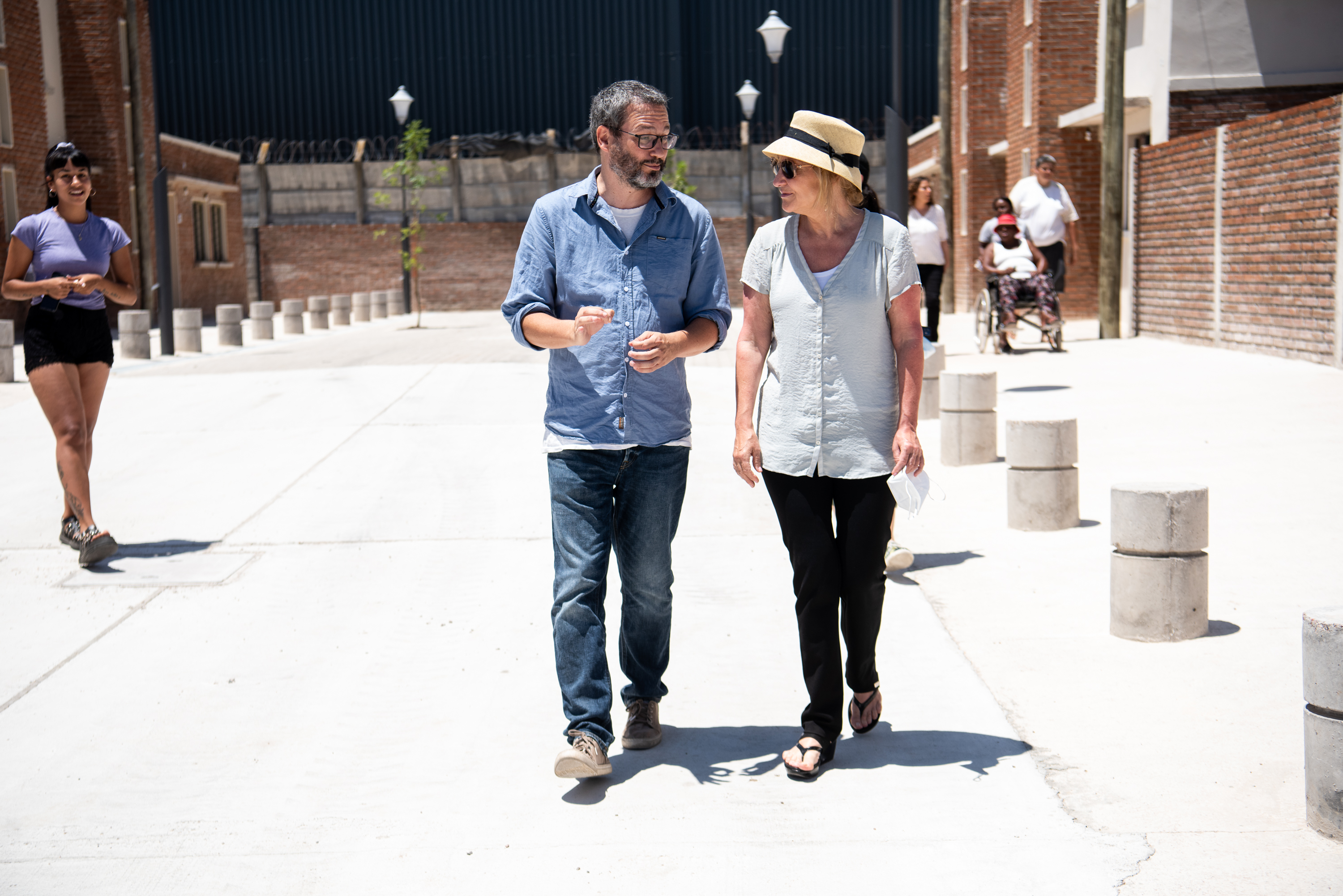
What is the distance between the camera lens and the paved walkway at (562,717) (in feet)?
11.5

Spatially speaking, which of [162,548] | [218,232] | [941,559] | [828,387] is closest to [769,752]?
[828,387]

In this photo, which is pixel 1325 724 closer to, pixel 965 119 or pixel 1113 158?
pixel 1113 158

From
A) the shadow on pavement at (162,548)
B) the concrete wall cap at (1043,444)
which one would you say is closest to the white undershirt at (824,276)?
the concrete wall cap at (1043,444)

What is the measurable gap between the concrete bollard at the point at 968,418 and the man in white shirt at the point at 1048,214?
24.3 feet

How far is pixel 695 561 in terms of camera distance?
22.5 feet

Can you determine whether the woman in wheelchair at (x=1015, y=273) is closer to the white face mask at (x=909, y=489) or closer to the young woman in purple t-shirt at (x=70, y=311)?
the young woman in purple t-shirt at (x=70, y=311)

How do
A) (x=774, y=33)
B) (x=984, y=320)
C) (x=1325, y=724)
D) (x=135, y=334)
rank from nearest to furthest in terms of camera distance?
(x=1325, y=724), (x=984, y=320), (x=135, y=334), (x=774, y=33)

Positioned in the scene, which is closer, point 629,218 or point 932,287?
point 629,218

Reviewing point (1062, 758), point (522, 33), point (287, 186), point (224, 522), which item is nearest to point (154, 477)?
point (224, 522)

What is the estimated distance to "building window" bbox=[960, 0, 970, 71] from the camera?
32.1 metres

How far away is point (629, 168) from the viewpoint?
4004 millimetres

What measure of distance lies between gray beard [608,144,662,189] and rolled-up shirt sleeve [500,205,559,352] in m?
0.27

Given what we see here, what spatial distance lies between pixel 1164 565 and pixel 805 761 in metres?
2.01

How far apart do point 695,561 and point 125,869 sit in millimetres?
3691
